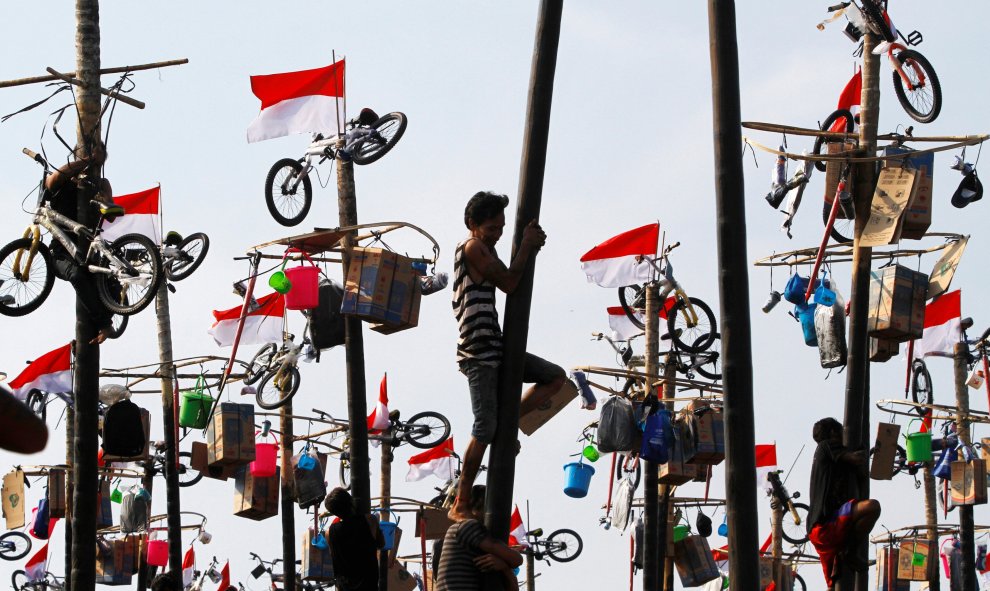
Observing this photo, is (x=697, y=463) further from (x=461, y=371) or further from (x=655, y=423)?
(x=461, y=371)

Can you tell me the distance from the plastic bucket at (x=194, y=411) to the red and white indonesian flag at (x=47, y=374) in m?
1.90

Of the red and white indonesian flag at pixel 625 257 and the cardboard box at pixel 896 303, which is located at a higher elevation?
the red and white indonesian flag at pixel 625 257

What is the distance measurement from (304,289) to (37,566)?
3025 cm

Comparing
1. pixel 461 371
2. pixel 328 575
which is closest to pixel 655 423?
pixel 328 575

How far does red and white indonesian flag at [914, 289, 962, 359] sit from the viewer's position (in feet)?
96.0

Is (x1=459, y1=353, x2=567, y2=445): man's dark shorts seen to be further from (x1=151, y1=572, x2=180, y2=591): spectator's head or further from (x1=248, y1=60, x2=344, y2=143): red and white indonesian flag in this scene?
(x1=248, y1=60, x2=344, y2=143): red and white indonesian flag

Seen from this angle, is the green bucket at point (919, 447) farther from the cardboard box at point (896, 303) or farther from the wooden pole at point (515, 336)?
the wooden pole at point (515, 336)

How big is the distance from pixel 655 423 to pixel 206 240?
7.04 m

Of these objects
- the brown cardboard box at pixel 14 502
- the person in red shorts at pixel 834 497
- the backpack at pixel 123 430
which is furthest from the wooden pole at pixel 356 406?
the brown cardboard box at pixel 14 502

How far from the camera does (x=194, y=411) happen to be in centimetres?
2620

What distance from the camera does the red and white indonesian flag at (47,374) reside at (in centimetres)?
2525

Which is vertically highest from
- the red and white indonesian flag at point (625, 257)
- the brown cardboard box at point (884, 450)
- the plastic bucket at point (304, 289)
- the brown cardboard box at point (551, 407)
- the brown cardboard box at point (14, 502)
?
the red and white indonesian flag at point (625, 257)

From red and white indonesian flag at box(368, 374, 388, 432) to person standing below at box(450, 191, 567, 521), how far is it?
710 inches

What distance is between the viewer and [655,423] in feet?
77.1
